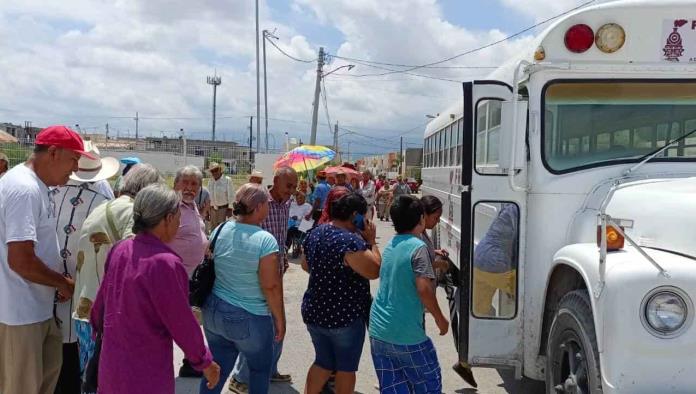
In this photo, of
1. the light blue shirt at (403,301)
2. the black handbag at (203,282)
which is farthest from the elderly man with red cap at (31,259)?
the light blue shirt at (403,301)

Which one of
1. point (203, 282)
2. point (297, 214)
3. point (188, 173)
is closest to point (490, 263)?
point (203, 282)

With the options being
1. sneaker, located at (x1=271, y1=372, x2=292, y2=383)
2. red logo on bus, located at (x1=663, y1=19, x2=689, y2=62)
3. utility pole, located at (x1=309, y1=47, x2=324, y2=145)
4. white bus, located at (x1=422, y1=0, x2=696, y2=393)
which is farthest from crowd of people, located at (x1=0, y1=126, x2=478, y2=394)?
utility pole, located at (x1=309, y1=47, x2=324, y2=145)

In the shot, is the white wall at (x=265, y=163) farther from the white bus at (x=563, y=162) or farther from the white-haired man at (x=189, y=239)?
the white bus at (x=563, y=162)

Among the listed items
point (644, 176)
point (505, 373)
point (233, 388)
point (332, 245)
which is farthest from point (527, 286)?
point (233, 388)

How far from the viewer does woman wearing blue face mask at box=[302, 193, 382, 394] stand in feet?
12.6

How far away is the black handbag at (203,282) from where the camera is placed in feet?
12.3

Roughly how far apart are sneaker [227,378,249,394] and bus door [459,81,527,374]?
1.76m

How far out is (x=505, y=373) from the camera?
17.4 ft

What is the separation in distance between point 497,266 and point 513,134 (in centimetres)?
86

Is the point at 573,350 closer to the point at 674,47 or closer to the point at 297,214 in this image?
the point at 674,47

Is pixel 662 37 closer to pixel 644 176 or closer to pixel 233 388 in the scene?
pixel 644 176

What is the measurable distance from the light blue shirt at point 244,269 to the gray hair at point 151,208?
2.98 ft

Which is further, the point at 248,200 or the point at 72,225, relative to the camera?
the point at 248,200

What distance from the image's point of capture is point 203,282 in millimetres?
3752
